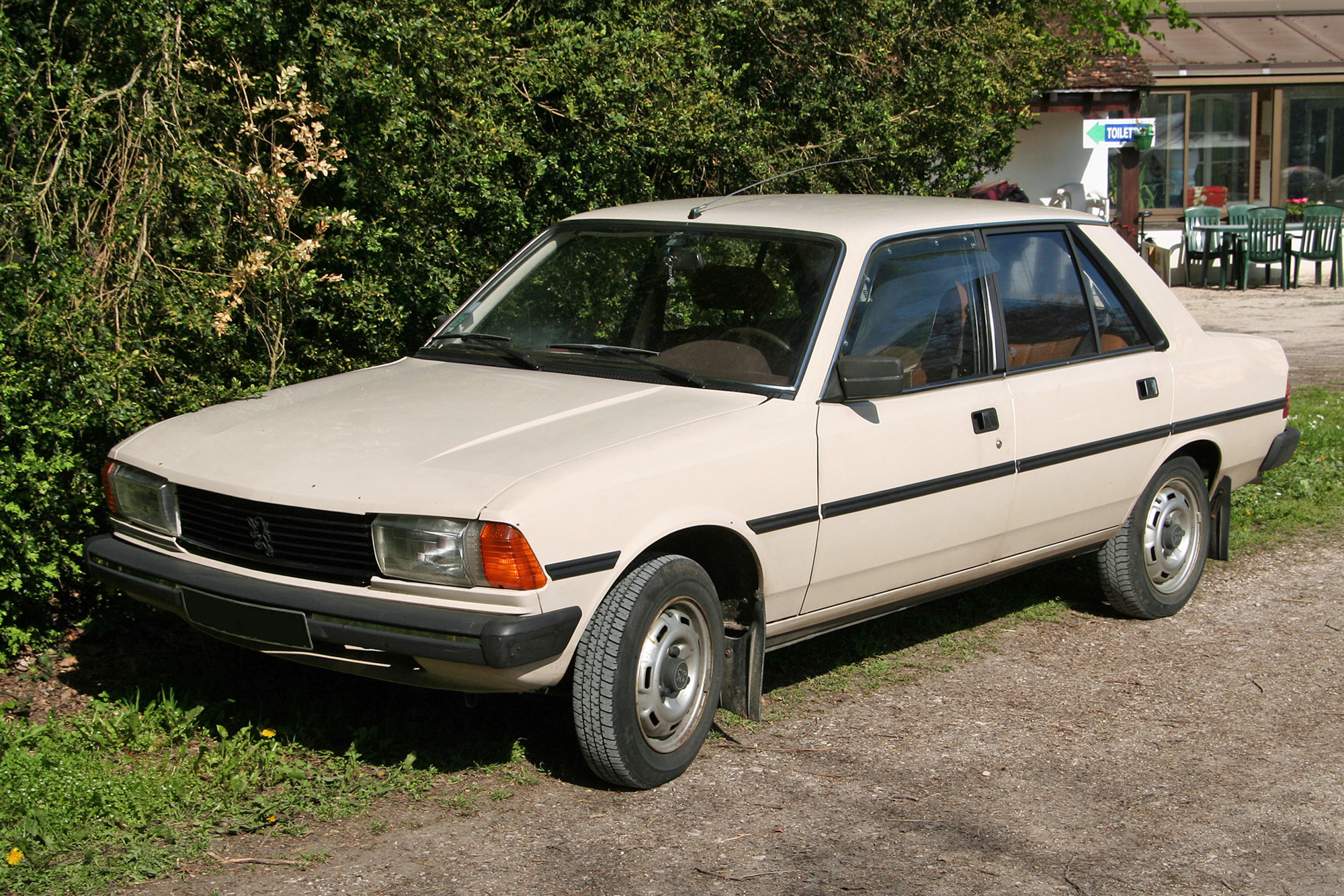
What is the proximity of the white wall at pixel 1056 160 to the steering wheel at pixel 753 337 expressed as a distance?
1583cm

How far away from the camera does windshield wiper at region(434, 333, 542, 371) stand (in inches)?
197

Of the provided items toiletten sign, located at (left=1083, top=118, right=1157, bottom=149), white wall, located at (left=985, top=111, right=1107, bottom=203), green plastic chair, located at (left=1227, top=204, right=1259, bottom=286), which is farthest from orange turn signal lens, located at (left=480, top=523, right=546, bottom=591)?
green plastic chair, located at (left=1227, top=204, right=1259, bottom=286)

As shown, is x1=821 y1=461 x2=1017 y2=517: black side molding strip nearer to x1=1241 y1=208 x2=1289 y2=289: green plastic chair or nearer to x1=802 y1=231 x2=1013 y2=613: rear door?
x1=802 y1=231 x2=1013 y2=613: rear door

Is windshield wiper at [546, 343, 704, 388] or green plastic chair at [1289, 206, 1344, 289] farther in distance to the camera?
green plastic chair at [1289, 206, 1344, 289]

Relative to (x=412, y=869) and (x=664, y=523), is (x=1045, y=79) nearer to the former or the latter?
(x=664, y=523)

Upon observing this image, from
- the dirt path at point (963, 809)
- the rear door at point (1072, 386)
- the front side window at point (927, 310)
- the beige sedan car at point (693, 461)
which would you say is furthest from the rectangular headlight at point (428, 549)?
the rear door at point (1072, 386)

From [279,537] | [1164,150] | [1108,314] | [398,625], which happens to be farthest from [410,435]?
[1164,150]

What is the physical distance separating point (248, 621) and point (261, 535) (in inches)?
9.9

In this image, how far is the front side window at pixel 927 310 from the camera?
4914 mm

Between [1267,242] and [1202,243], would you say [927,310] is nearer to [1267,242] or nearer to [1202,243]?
[1267,242]

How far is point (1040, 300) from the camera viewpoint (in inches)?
219

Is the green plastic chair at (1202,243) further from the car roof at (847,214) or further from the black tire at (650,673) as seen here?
the black tire at (650,673)

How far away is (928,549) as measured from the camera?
5.03m

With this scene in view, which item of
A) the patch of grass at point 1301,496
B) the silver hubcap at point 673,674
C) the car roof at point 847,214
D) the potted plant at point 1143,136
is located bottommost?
the patch of grass at point 1301,496
